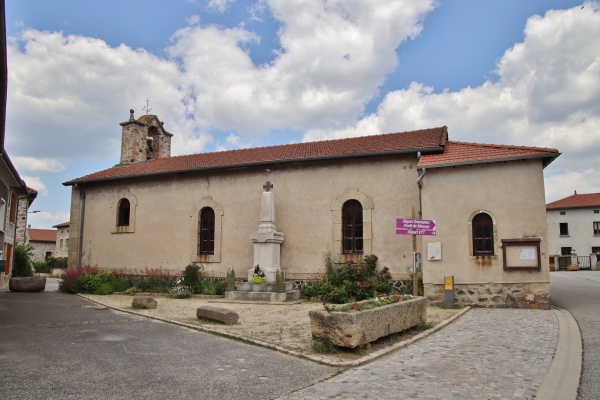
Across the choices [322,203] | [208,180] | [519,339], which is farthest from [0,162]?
→ [519,339]

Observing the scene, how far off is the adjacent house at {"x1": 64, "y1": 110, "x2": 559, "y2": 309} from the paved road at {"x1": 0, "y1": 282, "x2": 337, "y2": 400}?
172 inches

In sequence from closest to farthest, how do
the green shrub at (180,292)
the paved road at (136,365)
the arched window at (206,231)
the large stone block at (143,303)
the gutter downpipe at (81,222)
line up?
the paved road at (136,365)
the large stone block at (143,303)
the green shrub at (180,292)
the arched window at (206,231)
the gutter downpipe at (81,222)

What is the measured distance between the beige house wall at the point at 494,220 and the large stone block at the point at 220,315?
5.41m

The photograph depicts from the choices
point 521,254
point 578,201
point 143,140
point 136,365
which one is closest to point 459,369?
point 136,365

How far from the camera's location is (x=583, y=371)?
5.60 metres

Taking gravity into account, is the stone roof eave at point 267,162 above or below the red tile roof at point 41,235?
above

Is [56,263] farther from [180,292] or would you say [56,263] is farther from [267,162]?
[267,162]

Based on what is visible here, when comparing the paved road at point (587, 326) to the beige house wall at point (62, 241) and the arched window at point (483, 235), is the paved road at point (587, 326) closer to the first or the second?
the arched window at point (483, 235)

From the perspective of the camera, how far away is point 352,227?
14602 millimetres

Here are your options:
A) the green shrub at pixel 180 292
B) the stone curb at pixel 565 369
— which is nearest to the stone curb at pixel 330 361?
the stone curb at pixel 565 369

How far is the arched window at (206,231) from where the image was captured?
16.8m

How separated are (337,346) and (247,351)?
1.26m

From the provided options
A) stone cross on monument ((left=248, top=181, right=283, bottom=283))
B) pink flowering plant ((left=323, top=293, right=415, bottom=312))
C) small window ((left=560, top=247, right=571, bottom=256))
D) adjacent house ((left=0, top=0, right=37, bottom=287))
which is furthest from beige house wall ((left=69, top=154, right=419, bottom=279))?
small window ((left=560, top=247, right=571, bottom=256))

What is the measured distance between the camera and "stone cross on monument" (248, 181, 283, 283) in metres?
14.5
